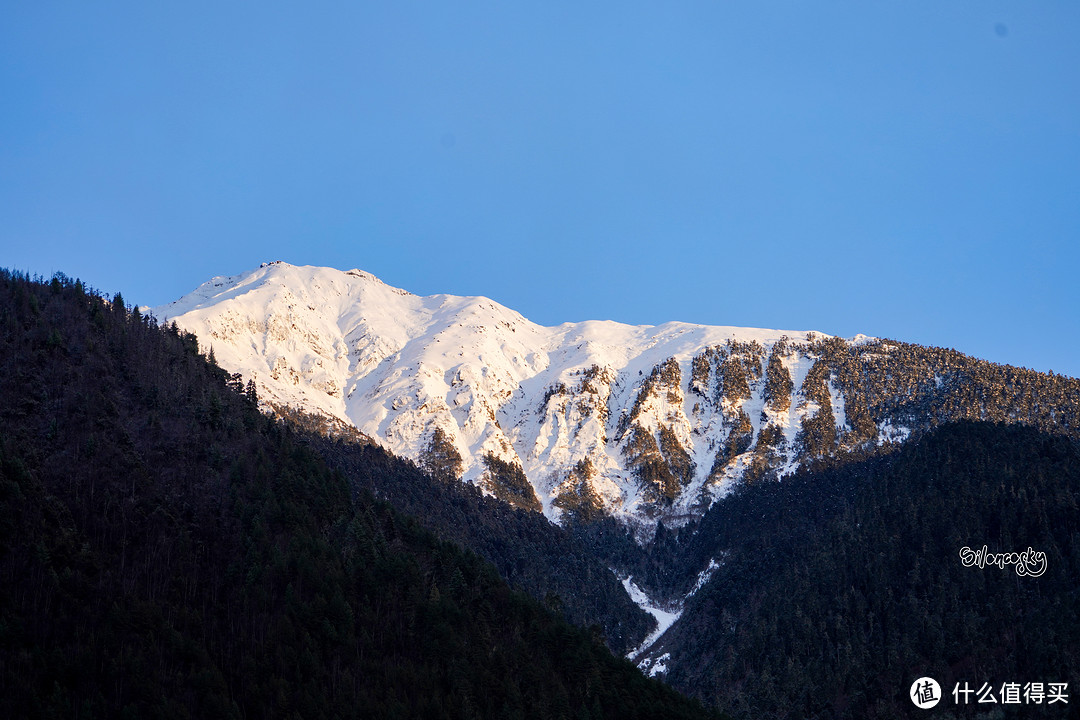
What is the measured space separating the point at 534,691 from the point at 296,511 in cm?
5324

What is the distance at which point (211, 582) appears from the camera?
140 m

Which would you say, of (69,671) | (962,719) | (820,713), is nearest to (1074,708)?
(962,719)

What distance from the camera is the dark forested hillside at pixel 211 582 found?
12100 centimetres

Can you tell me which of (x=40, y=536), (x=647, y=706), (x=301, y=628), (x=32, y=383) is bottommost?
(x=647, y=706)

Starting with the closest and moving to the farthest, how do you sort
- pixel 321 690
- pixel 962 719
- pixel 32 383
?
pixel 321 690 → pixel 32 383 → pixel 962 719

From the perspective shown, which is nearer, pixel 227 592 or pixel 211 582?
pixel 227 592

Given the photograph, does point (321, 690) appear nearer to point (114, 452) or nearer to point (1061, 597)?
point (114, 452)

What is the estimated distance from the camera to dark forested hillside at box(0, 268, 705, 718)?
397ft

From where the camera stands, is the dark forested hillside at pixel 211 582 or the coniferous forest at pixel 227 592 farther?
the coniferous forest at pixel 227 592

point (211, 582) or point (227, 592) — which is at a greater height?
point (211, 582)

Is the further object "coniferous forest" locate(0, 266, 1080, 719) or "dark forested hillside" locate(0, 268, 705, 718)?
"coniferous forest" locate(0, 266, 1080, 719)

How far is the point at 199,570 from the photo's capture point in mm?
141250

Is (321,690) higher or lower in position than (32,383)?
lower

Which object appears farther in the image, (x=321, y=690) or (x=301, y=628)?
(x=301, y=628)
